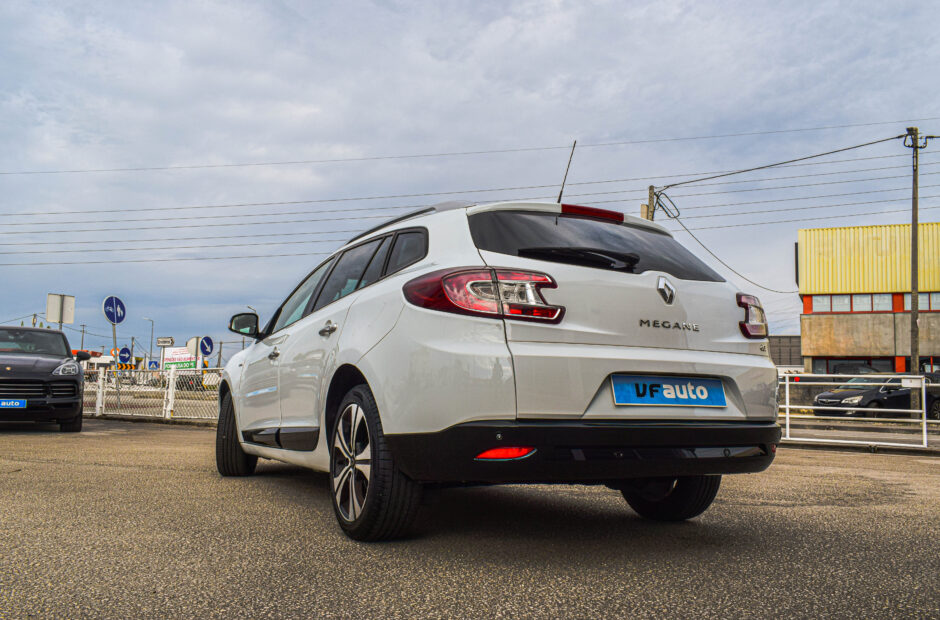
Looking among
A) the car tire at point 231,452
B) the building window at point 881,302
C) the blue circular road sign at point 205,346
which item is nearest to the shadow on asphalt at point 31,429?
the car tire at point 231,452

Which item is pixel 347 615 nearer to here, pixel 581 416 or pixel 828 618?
pixel 581 416

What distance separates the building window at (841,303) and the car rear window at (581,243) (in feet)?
136

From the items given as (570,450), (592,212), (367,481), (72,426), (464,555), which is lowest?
(72,426)

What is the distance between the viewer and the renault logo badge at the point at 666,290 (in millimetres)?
3363

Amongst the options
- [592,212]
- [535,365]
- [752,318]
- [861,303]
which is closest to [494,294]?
[535,365]

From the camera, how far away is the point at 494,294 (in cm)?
304

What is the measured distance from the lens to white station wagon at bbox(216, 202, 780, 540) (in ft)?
9.67

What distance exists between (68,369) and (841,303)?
3905 cm

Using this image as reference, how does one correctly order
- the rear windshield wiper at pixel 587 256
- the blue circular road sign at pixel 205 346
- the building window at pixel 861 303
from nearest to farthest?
the rear windshield wiper at pixel 587 256, the blue circular road sign at pixel 205 346, the building window at pixel 861 303

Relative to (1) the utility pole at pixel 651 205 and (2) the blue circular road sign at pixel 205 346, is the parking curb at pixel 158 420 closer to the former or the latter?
(2) the blue circular road sign at pixel 205 346

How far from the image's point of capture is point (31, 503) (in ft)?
14.8

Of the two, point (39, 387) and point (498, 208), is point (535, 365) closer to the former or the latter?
point (498, 208)

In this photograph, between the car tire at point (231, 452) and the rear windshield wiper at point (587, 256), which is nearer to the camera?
the rear windshield wiper at point (587, 256)

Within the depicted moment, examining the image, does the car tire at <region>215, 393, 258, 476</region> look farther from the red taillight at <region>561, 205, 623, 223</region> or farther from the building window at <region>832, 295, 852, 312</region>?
the building window at <region>832, 295, 852, 312</region>
